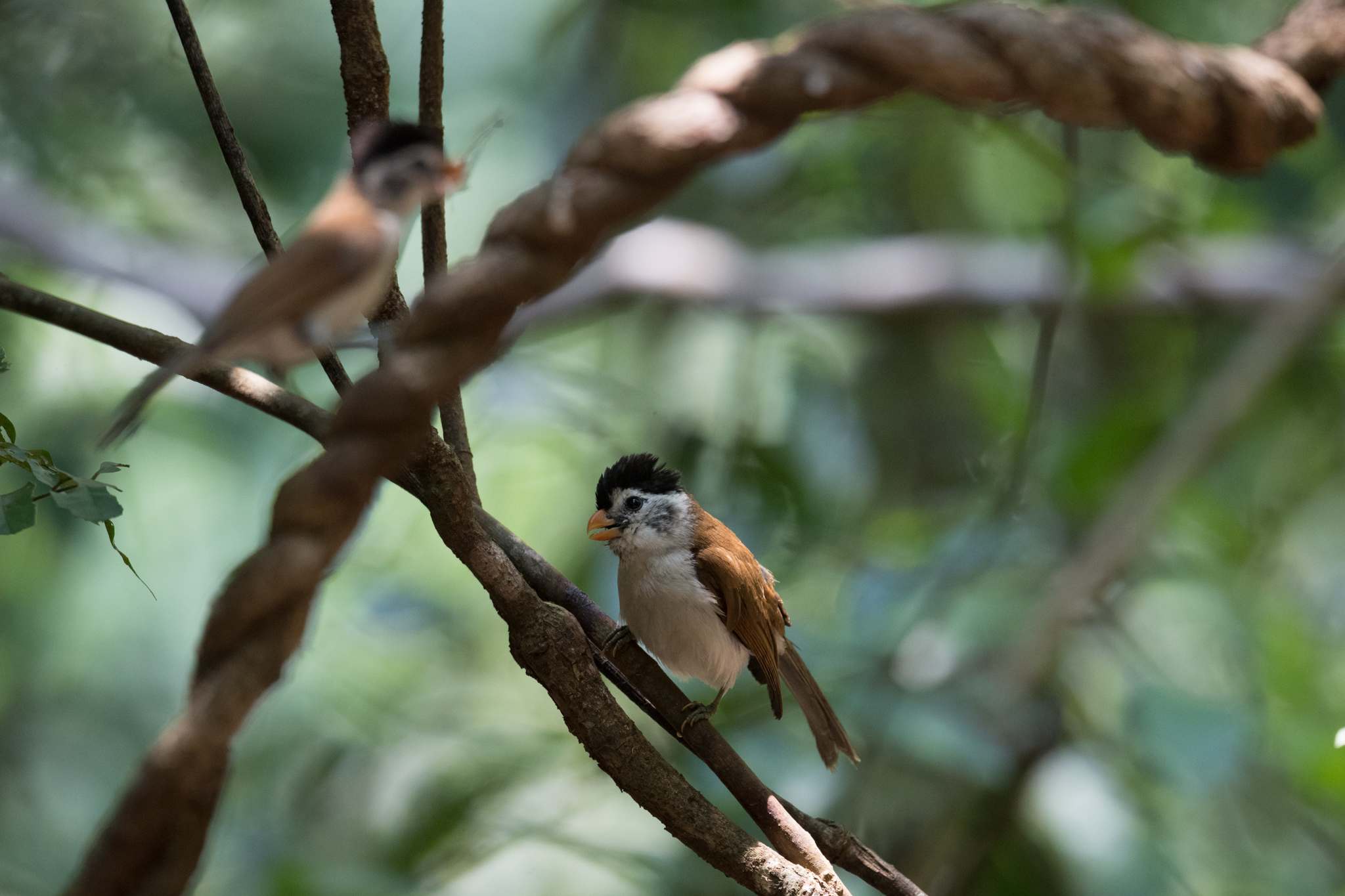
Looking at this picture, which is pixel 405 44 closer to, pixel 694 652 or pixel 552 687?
pixel 694 652

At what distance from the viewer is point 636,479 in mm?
2373

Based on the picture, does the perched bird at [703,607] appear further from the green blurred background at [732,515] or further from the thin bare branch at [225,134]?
the thin bare branch at [225,134]

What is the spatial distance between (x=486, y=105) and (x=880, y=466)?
6.25 feet

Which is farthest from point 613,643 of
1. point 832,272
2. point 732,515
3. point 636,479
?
point 832,272

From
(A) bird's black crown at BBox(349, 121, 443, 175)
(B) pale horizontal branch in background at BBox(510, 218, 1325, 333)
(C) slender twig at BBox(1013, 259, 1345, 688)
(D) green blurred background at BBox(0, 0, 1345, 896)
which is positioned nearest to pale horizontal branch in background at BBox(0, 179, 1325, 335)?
(B) pale horizontal branch in background at BBox(510, 218, 1325, 333)

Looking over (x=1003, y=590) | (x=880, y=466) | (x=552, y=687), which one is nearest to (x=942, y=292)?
(x=880, y=466)

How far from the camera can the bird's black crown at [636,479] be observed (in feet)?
7.75

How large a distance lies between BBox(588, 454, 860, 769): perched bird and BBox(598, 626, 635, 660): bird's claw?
2.77 feet

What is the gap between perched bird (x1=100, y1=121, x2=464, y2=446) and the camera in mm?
1016

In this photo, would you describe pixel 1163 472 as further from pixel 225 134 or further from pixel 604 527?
pixel 225 134

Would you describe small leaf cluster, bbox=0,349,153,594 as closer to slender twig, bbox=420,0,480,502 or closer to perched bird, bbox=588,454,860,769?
slender twig, bbox=420,0,480,502

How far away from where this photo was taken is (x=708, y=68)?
2.65 ft

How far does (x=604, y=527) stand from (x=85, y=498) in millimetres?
1373

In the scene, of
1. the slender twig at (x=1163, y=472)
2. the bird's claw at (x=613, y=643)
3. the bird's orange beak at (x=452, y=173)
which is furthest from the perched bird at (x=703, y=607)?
the bird's orange beak at (x=452, y=173)
